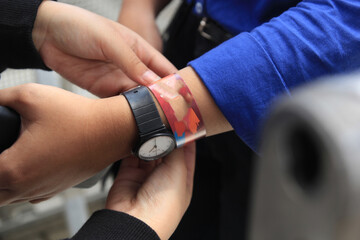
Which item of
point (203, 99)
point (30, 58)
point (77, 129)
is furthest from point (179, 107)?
point (30, 58)

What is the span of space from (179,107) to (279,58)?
0.16 metres

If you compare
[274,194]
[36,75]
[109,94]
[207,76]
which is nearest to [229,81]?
[207,76]

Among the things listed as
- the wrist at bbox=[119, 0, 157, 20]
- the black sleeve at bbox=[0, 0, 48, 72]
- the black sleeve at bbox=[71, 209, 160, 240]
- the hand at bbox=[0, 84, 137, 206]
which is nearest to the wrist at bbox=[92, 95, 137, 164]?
the hand at bbox=[0, 84, 137, 206]

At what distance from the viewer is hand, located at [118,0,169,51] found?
2.66ft

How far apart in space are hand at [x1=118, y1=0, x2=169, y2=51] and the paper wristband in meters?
0.28

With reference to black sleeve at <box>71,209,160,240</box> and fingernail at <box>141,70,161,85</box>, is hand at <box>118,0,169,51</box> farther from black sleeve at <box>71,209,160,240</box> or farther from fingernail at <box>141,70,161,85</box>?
black sleeve at <box>71,209,160,240</box>

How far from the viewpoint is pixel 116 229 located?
54 cm

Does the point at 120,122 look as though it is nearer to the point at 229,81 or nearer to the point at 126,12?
the point at 229,81

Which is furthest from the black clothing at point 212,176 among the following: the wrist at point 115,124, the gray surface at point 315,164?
the gray surface at point 315,164

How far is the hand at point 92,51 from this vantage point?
62 cm

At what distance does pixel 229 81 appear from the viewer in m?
0.53

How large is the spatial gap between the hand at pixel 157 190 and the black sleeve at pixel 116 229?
0.09 feet

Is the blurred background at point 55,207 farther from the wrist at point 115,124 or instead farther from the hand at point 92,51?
the wrist at point 115,124

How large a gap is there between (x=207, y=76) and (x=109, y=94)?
24 centimetres
